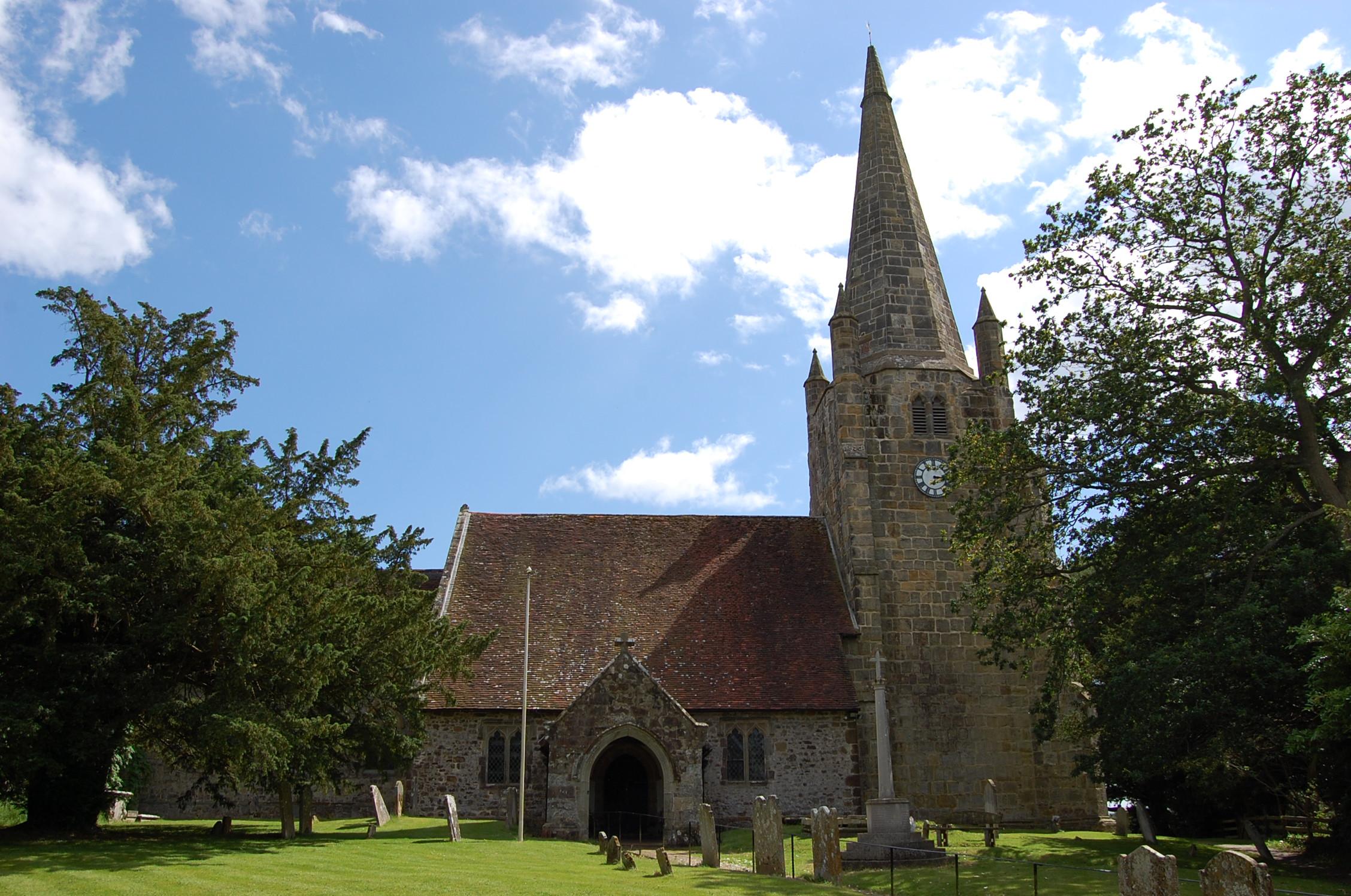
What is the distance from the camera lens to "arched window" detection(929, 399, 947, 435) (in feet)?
98.9

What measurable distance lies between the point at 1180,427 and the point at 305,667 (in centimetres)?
1756

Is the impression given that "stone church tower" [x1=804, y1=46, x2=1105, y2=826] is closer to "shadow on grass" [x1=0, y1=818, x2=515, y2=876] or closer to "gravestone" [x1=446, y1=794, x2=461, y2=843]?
"gravestone" [x1=446, y1=794, x2=461, y2=843]

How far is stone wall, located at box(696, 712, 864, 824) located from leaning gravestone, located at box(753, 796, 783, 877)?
678 cm

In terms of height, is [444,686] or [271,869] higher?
[444,686]

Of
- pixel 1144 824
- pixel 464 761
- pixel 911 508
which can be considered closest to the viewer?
pixel 1144 824

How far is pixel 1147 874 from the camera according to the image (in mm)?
11609

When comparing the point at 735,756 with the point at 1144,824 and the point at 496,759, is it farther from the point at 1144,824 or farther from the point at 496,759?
the point at 1144,824

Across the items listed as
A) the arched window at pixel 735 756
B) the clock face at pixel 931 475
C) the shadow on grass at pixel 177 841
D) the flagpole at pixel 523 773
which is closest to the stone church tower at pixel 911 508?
the clock face at pixel 931 475

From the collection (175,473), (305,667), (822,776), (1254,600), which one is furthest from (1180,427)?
(175,473)

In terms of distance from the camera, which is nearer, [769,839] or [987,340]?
[769,839]

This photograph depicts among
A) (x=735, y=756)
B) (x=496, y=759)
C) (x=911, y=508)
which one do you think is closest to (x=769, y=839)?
(x=735, y=756)

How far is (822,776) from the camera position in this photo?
25.5 metres

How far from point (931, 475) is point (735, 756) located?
9841mm

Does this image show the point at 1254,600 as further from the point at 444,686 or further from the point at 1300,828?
the point at 444,686
